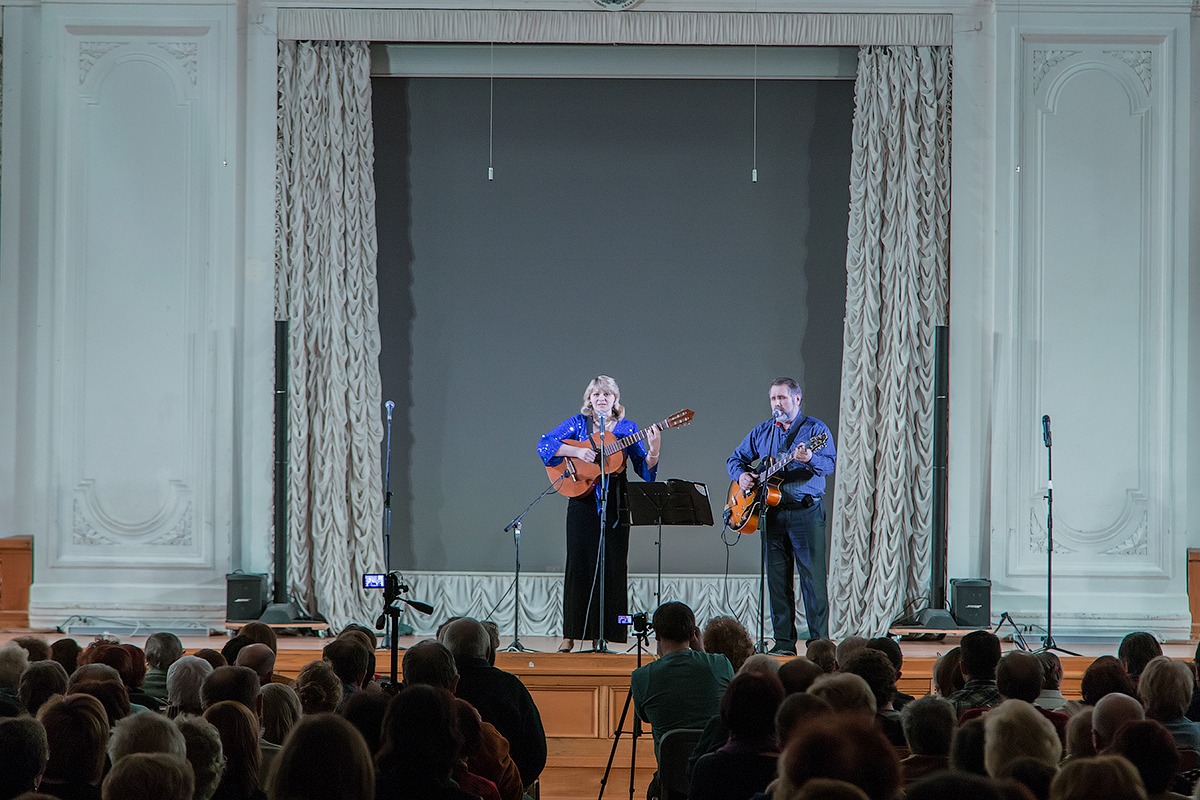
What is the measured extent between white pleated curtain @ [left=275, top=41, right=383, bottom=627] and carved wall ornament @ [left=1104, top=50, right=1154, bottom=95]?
4.83m

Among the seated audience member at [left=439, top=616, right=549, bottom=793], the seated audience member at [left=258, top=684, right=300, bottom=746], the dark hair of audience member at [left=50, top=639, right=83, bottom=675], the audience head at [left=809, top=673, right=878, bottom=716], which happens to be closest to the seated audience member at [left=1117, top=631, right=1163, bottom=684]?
the audience head at [left=809, top=673, right=878, bottom=716]

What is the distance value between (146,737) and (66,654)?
6.24 feet

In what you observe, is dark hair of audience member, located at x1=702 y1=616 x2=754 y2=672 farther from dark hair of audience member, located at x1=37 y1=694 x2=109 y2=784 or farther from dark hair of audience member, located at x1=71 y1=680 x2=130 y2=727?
dark hair of audience member, located at x1=37 y1=694 x2=109 y2=784

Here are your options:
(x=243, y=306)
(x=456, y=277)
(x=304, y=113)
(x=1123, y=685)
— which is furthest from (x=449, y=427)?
(x=1123, y=685)

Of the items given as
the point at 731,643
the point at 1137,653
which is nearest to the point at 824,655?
the point at 731,643

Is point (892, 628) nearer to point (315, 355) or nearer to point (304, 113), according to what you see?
point (315, 355)

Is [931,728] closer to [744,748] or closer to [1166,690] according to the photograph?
[744,748]

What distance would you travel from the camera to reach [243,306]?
7.75m

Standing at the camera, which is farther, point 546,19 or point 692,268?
point 692,268

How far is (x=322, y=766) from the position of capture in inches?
78.5

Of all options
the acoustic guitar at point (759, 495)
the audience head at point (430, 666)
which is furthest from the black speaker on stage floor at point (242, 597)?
the audience head at point (430, 666)

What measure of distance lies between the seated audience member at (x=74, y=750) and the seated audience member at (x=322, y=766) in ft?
2.60

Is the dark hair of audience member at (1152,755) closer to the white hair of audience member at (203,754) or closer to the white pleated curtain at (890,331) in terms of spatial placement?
the white hair of audience member at (203,754)

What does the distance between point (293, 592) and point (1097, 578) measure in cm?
511
